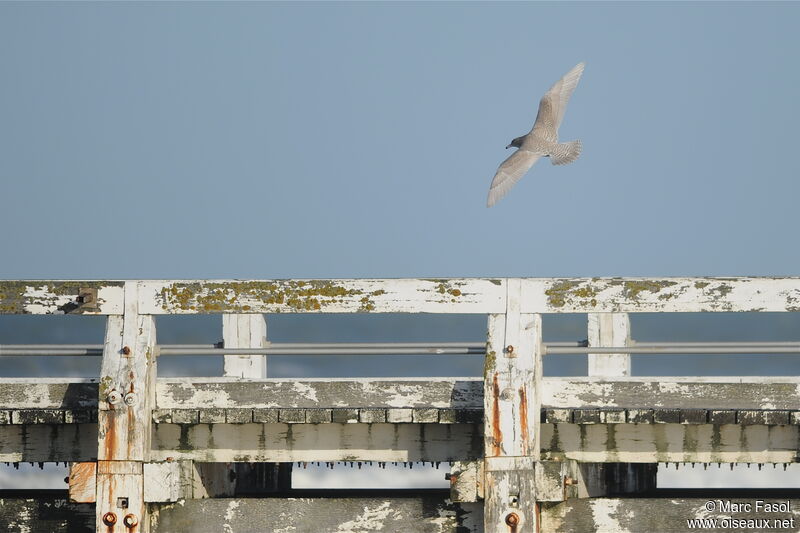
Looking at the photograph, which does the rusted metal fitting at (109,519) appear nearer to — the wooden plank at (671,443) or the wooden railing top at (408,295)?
the wooden railing top at (408,295)

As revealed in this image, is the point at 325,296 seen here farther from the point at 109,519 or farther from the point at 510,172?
the point at 510,172

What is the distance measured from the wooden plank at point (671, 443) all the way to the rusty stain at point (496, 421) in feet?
1.63

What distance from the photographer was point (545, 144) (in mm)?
16062

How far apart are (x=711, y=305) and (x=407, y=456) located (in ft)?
6.72

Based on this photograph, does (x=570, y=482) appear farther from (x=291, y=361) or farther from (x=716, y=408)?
(x=291, y=361)

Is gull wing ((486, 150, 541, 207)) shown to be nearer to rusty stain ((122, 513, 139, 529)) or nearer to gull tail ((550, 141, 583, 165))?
gull tail ((550, 141, 583, 165))

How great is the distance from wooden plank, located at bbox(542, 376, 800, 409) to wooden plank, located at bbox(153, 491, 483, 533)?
937 mm

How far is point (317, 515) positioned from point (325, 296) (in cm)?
133

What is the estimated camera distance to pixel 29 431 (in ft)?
29.6

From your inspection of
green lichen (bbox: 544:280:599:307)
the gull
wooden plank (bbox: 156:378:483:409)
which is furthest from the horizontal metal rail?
the gull

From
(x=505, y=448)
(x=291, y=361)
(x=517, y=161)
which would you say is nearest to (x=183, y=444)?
(x=505, y=448)

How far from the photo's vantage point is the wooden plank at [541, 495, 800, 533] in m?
8.53

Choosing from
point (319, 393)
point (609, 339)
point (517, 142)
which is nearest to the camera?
point (319, 393)

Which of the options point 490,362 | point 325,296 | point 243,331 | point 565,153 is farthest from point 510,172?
point 490,362
